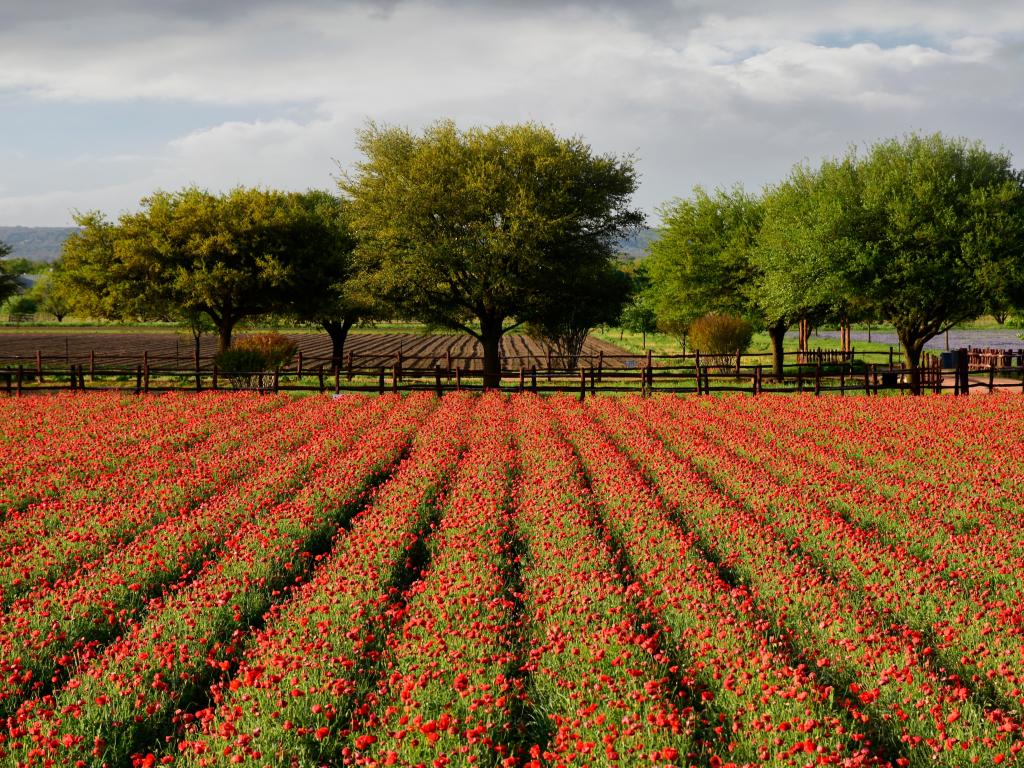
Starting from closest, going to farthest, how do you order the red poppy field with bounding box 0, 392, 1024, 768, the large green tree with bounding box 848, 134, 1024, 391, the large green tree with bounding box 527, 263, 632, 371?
the red poppy field with bounding box 0, 392, 1024, 768
the large green tree with bounding box 848, 134, 1024, 391
the large green tree with bounding box 527, 263, 632, 371

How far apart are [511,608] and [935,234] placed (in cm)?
3250

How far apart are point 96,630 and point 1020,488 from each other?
13654 mm

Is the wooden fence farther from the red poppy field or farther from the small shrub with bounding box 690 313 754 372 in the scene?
the red poppy field

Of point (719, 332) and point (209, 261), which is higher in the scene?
point (209, 261)

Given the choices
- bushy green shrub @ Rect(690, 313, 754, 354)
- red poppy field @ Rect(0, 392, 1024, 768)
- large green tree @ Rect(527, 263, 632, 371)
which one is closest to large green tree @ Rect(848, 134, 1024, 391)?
large green tree @ Rect(527, 263, 632, 371)

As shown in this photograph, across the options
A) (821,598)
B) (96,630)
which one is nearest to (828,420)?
(821,598)

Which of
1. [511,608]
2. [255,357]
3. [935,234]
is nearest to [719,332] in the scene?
[935,234]

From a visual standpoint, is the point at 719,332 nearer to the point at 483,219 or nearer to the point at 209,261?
the point at 483,219

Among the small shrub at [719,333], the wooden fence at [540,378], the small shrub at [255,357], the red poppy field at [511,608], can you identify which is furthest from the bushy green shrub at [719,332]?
the red poppy field at [511,608]

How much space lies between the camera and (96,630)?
7.80m

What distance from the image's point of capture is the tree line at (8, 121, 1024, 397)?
1374 inches

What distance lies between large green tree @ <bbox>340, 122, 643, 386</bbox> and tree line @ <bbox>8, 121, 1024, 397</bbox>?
97 mm

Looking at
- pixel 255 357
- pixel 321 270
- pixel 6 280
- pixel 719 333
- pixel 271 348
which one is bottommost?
pixel 255 357

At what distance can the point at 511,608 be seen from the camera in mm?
8398
